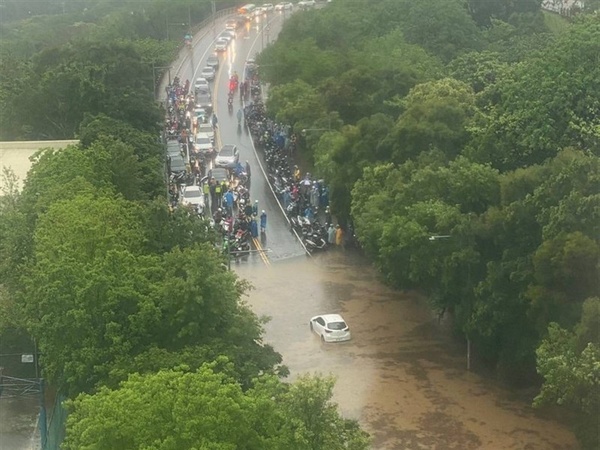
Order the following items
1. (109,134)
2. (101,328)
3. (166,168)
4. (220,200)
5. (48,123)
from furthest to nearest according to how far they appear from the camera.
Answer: (48,123), (166,168), (220,200), (109,134), (101,328)

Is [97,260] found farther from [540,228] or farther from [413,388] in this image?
[540,228]

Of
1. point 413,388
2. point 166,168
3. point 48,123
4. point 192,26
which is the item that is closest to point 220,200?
point 166,168

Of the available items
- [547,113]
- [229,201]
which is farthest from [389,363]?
[229,201]

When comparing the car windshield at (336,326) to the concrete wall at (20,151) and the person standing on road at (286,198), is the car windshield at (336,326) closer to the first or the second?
the person standing on road at (286,198)

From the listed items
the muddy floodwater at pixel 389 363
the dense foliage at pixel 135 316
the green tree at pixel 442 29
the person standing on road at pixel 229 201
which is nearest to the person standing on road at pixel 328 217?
the muddy floodwater at pixel 389 363

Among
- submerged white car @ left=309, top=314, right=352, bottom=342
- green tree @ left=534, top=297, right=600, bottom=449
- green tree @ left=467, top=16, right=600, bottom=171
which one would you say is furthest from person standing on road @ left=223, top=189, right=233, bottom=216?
green tree @ left=534, top=297, right=600, bottom=449

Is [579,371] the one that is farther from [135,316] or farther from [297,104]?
[297,104]

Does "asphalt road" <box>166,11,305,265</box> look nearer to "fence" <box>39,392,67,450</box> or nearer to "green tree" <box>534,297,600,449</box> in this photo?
"fence" <box>39,392,67,450</box>
